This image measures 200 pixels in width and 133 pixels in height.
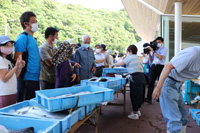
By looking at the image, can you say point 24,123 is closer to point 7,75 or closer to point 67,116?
point 67,116

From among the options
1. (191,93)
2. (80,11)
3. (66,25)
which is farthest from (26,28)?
(80,11)

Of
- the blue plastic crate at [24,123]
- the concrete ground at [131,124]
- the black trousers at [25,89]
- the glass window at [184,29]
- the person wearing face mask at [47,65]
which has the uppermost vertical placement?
the glass window at [184,29]

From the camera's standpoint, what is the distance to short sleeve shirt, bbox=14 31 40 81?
222cm

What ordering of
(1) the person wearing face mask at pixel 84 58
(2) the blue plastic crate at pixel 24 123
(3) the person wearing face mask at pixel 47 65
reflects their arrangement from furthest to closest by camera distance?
(1) the person wearing face mask at pixel 84 58 → (3) the person wearing face mask at pixel 47 65 → (2) the blue plastic crate at pixel 24 123

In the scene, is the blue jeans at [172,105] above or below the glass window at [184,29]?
below

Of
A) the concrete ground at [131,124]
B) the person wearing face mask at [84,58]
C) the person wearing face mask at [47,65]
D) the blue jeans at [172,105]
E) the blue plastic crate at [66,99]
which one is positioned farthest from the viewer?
the person wearing face mask at [84,58]

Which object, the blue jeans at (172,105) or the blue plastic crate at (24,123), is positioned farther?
the blue jeans at (172,105)

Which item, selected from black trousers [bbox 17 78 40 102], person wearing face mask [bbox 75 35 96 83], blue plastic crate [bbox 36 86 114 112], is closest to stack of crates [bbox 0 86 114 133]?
blue plastic crate [bbox 36 86 114 112]

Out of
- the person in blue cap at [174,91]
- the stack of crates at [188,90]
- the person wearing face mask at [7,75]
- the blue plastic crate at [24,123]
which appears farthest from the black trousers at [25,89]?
the stack of crates at [188,90]

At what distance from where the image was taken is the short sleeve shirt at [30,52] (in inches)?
87.5

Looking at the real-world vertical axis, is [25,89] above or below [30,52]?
below

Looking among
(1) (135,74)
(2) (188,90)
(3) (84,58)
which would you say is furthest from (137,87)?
(2) (188,90)

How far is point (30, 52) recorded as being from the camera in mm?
2326

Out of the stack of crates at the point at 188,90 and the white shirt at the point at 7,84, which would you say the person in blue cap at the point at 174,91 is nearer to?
the white shirt at the point at 7,84
